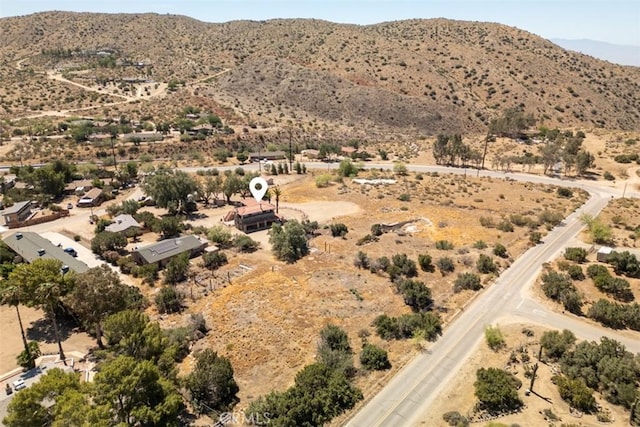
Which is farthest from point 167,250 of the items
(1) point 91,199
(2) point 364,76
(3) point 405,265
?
(2) point 364,76

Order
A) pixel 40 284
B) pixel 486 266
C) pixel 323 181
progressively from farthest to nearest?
1. pixel 323 181
2. pixel 486 266
3. pixel 40 284

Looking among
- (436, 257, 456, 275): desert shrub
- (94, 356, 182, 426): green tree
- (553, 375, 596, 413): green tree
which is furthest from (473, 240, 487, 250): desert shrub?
(94, 356, 182, 426): green tree

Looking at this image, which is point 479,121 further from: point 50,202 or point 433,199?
point 50,202

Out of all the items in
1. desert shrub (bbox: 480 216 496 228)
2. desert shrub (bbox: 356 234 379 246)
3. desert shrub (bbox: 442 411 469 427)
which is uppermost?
desert shrub (bbox: 480 216 496 228)

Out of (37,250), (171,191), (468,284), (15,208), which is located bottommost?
(468,284)

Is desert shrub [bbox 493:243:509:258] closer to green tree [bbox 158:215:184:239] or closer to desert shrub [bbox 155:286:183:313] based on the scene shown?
desert shrub [bbox 155:286:183:313]

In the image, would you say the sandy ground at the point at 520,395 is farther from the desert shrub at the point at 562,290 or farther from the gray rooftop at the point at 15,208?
the gray rooftop at the point at 15,208

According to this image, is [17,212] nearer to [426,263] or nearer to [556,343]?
[426,263]
